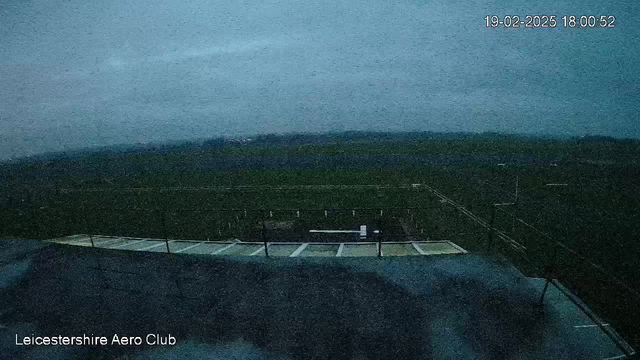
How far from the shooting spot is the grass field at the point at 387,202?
17.3m

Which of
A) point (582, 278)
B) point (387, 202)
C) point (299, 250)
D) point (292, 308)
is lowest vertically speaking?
point (582, 278)

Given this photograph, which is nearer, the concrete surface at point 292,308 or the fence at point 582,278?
the concrete surface at point 292,308

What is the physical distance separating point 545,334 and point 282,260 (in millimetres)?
3923

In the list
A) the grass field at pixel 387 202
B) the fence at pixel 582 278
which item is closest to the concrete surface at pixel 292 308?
the grass field at pixel 387 202

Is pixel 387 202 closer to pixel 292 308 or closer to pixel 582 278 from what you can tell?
pixel 582 278

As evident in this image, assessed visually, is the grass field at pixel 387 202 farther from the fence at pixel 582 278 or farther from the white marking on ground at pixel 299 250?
the white marking on ground at pixel 299 250

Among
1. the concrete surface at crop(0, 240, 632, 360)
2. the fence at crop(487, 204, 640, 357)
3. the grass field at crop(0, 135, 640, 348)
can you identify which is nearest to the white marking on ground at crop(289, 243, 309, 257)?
the grass field at crop(0, 135, 640, 348)

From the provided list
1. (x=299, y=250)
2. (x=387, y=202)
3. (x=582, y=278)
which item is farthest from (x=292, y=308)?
(x=387, y=202)

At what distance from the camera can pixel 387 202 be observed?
1155 inches

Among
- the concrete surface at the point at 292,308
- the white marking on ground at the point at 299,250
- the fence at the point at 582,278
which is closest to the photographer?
the concrete surface at the point at 292,308

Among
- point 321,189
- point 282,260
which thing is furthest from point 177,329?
point 321,189

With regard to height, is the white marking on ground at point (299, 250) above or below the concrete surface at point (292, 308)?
below

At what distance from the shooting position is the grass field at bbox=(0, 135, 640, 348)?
17.3m

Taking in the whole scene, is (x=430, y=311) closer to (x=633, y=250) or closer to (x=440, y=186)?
(x=633, y=250)
